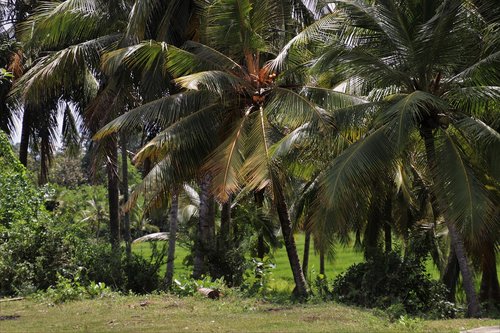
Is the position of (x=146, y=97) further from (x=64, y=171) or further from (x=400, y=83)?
(x=64, y=171)

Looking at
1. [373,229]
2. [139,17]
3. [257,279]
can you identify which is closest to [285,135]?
[257,279]

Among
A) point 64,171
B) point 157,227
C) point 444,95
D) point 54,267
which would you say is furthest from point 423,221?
point 64,171

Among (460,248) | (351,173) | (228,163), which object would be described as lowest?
(460,248)

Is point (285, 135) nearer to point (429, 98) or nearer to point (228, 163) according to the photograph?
point (228, 163)

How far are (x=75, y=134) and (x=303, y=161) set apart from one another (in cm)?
1268

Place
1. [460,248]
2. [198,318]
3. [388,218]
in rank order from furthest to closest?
1. [388,218]
2. [460,248]
3. [198,318]

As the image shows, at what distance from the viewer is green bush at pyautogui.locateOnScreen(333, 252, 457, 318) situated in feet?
44.8

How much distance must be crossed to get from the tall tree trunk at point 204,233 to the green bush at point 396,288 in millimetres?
3876

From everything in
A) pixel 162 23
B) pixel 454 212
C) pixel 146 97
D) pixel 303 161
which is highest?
pixel 162 23

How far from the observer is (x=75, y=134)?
85.0ft

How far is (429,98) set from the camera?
12.2m

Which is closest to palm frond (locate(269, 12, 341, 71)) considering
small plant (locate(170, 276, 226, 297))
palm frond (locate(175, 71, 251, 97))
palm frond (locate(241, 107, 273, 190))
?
palm frond (locate(175, 71, 251, 97))

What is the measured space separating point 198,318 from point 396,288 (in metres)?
4.30

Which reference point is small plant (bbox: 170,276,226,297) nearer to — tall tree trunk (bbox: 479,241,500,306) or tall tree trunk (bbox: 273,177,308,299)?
tall tree trunk (bbox: 273,177,308,299)
